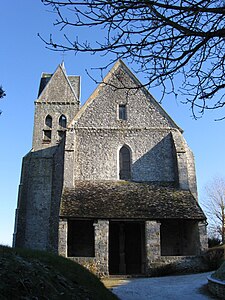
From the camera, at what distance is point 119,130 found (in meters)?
23.6

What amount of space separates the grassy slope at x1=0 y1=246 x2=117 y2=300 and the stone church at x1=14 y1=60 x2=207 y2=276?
358 inches

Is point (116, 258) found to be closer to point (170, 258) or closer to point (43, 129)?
point (170, 258)

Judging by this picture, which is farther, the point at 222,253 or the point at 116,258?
the point at 116,258

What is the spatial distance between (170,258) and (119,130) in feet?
30.3

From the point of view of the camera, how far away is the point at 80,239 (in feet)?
67.8

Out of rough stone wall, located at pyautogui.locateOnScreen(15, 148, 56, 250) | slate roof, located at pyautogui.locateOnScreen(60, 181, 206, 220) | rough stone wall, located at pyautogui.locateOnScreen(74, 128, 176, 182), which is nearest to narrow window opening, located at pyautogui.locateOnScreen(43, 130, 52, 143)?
rough stone wall, located at pyautogui.locateOnScreen(15, 148, 56, 250)

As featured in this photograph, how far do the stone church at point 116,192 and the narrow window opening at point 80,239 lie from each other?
0.06 m

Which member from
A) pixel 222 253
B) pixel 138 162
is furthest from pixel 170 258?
pixel 138 162

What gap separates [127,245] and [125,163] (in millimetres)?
5232

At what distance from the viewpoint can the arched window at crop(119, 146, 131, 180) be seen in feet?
74.2

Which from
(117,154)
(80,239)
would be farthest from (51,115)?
(80,239)

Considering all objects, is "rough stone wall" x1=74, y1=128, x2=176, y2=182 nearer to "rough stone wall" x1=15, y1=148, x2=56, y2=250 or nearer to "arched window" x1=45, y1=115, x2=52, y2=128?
"rough stone wall" x1=15, y1=148, x2=56, y2=250

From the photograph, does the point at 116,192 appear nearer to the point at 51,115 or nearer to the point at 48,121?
the point at 48,121

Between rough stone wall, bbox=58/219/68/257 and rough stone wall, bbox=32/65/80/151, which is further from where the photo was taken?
rough stone wall, bbox=32/65/80/151
